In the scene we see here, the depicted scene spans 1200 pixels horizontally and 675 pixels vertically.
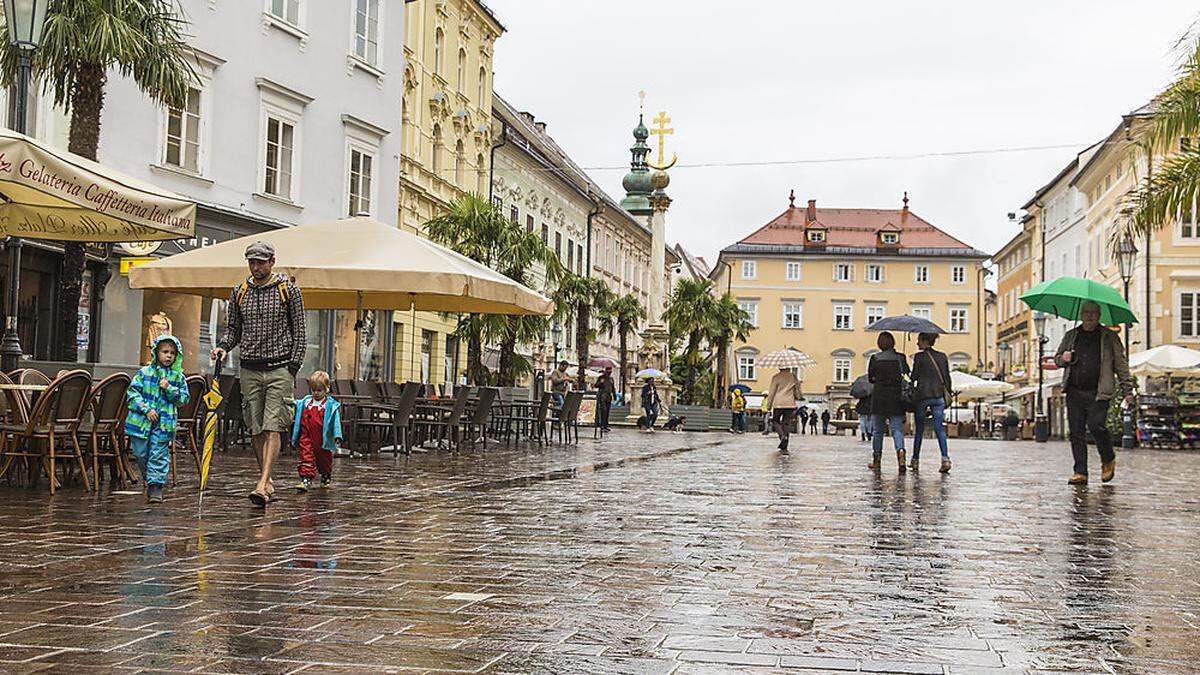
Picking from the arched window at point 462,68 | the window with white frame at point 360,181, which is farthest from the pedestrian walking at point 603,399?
the arched window at point 462,68

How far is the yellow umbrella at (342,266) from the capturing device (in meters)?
14.6

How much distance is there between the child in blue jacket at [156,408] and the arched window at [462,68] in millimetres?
31780

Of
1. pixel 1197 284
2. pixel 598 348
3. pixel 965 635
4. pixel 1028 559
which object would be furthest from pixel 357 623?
pixel 598 348

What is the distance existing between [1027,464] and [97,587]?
17686 millimetres

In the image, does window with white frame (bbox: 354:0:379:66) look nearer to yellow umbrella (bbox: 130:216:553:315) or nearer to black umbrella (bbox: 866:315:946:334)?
black umbrella (bbox: 866:315:946:334)

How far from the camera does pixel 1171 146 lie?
580 inches

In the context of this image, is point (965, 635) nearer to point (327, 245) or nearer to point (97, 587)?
point (97, 587)

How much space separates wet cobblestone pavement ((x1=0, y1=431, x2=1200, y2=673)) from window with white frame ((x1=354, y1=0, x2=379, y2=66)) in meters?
20.8

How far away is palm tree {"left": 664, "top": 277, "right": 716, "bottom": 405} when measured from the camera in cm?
5159

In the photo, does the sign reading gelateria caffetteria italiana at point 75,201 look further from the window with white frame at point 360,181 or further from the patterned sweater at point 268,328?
the window with white frame at point 360,181

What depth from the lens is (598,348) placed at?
225 ft

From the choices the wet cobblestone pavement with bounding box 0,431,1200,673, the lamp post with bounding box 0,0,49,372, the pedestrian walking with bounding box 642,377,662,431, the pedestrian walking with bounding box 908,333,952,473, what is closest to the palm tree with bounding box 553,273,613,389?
the pedestrian walking with bounding box 642,377,662,431

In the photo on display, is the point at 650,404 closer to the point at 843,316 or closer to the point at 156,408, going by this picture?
the point at 156,408

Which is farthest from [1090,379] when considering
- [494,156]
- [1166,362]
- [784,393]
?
[494,156]
